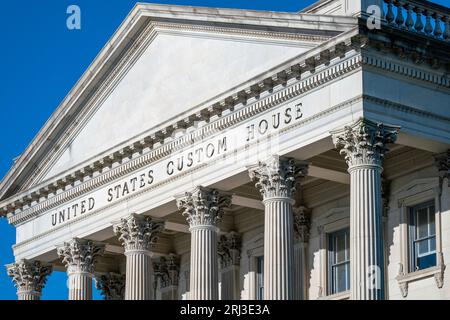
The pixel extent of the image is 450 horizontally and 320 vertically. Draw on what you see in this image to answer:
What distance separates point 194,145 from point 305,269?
6.56 meters

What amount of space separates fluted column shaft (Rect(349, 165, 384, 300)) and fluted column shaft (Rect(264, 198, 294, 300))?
11.0 ft

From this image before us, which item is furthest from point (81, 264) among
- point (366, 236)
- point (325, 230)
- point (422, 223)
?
point (366, 236)

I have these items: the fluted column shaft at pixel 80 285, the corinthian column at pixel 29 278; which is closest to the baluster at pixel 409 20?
the fluted column shaft at pixel 80 285

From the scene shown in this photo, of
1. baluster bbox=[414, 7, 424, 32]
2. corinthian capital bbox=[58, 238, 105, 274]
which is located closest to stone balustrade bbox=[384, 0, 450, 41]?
baluster bbox=[414, 7, 424, 32]

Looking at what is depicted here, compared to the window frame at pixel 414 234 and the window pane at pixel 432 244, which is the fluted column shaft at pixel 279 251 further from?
the window pane at pixel 432 244

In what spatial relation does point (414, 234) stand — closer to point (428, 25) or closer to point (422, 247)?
point (422, 247)

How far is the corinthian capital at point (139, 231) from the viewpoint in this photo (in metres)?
54.6

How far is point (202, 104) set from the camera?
1987 inches

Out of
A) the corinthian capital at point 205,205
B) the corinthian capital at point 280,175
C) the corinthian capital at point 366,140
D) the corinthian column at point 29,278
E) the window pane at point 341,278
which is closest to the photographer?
the corinthian capital at point 366,140

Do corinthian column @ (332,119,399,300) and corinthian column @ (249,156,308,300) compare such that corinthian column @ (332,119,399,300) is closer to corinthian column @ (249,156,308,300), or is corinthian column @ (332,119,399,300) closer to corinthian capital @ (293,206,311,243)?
corinthian column @ (249,156,308,300)

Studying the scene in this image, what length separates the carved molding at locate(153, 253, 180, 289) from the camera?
61188 millimetres

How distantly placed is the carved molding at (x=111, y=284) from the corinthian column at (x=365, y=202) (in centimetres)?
2149

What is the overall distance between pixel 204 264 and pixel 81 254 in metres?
8.88

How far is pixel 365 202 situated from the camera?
43906mm
